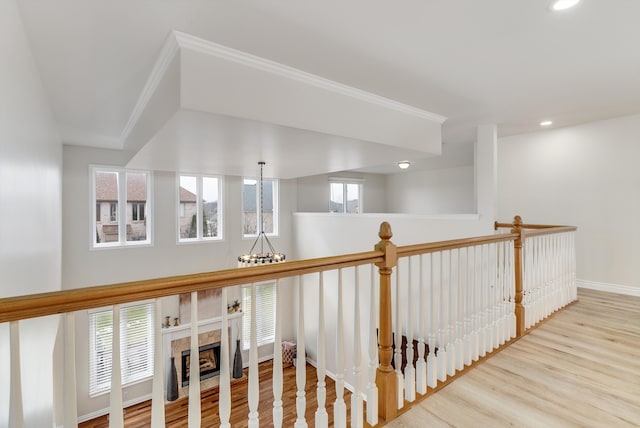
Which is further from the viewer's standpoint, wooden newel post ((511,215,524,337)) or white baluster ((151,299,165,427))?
wooden newel post ((511,215,524,337))

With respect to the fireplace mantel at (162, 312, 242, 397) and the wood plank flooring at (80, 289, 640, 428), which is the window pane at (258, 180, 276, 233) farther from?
the wood plank flooring at (80, 289, 640, 428)

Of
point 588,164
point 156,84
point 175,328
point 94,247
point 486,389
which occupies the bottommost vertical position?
point 175,328

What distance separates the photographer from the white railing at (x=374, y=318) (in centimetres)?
100

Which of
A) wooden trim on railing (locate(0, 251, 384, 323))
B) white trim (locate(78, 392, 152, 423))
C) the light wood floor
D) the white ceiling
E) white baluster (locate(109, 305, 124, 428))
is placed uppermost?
the white ceiling

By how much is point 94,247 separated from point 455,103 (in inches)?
250

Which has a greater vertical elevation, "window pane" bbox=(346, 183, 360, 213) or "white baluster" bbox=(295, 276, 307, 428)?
"window pane" bbox=(346, 183, 360, 213)

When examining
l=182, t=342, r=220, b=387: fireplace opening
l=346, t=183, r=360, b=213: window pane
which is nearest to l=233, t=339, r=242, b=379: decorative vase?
l=182, t=342, r=220, b=387: fireplace opening

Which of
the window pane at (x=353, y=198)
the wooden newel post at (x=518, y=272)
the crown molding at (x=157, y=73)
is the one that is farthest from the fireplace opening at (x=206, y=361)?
the wooden newel post at (x=518, y=272)

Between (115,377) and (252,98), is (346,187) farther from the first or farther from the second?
(115,377)

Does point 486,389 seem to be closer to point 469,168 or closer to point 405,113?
point 405,113

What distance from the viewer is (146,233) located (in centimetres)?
613

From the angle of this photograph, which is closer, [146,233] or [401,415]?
[401,415]

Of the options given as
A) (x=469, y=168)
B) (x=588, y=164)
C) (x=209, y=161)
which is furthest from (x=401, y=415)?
(x=469, y=168)

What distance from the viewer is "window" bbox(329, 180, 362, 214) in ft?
29.7
